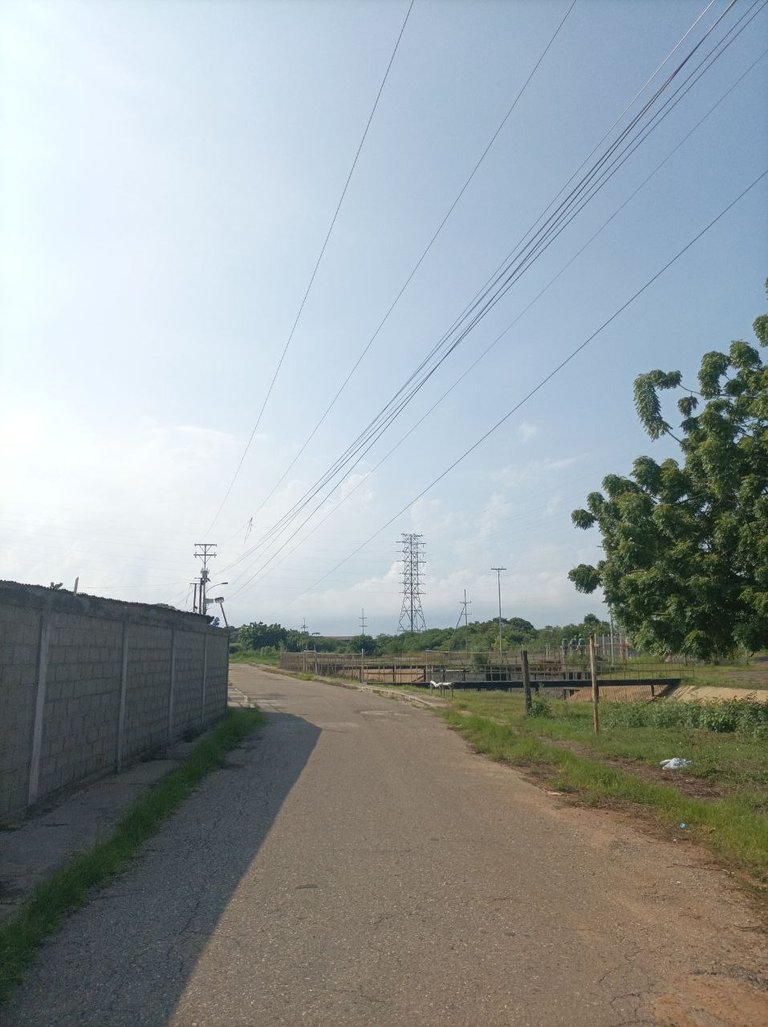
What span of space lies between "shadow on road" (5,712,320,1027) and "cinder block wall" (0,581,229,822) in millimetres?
1659

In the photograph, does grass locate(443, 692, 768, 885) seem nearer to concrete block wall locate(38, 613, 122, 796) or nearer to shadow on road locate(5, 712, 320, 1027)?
shadow on road locate(5, 712, 320, 1027)

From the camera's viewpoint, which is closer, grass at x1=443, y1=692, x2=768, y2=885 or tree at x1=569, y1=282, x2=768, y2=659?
grass at x1=443, y1=692, x2=768, y2=885

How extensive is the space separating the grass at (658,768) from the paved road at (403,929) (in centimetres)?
60

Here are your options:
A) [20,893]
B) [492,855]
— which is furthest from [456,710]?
[20,893]

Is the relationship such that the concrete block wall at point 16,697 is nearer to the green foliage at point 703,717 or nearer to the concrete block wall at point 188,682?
the concrete block wall at point 188,682

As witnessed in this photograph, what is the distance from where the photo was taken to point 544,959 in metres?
5.00

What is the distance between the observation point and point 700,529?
17453 mm

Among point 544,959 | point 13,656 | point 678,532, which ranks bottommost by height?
point 544,959

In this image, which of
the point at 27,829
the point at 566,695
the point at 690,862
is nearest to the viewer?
the point at 690,862

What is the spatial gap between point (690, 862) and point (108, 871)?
5.22 meters

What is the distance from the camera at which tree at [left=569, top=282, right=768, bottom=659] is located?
1564 cm

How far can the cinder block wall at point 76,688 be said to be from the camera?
8.48 metres

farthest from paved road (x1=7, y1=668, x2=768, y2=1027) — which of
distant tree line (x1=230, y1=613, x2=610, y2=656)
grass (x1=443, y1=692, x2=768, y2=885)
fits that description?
distant tree line (x1=230, y1=613, x2=610, y2=656)

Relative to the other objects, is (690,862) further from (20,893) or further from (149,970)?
(20,893)
